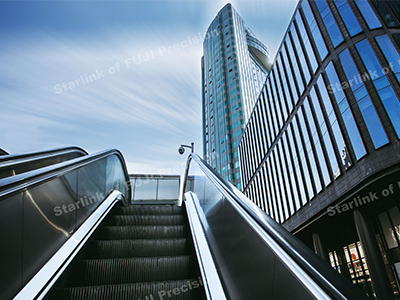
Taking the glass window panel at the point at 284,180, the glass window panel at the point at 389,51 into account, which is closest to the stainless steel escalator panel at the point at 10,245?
the glass window panel at the point at 389,51

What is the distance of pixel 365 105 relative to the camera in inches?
529

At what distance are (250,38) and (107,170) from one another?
289 feet

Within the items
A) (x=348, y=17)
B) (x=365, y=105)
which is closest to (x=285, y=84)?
(x=348, y=17)

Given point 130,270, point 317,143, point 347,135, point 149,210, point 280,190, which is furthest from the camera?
point 280,190

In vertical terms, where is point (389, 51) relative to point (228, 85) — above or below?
below

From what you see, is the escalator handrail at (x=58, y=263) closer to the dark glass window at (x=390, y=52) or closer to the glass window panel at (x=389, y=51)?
the dark glass window at (x=390, y=52)

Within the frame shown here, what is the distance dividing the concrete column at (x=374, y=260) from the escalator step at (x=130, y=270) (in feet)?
46.6

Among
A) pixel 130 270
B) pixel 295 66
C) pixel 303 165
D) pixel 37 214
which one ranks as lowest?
pixel 130 270

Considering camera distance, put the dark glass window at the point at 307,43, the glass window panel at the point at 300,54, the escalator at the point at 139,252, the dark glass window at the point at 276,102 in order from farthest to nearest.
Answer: the dark glass window at the point at 276,102, the glass window panel at the point at 300,54, the dark glass window at the point at 307,43, the escalator at the point at 139,252

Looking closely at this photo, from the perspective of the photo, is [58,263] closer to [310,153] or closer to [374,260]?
[374,260]

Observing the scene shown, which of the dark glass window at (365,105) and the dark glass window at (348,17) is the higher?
the dark glass window at (348,17)

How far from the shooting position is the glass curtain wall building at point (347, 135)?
42.9 feet

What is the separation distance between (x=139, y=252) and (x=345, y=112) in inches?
569

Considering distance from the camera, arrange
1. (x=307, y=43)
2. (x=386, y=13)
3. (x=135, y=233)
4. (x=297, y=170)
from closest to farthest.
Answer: (x=135, y=233), (x=386, y=13), (x=307, y=43), (x=297, y=170)
